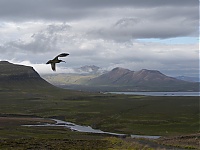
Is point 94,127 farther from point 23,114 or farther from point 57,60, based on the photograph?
point 57,60

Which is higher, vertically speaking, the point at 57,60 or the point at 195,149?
the point at 57,60

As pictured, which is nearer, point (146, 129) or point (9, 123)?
point (146, 129)

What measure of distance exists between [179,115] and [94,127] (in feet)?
141

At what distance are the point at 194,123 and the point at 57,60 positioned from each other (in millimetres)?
115717

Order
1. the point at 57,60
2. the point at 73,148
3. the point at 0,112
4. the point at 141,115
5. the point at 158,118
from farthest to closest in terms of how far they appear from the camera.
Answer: the point at 0,112 < the point at 141,115 < the point at 158,118 < the point at 73,148 < the point at 57,60

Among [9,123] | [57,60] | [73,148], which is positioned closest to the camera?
[57,60]

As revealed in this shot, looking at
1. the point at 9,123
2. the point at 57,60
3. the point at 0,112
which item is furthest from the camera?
the point at 0,112

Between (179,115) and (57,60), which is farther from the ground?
(57,60)

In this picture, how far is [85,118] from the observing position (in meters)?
143

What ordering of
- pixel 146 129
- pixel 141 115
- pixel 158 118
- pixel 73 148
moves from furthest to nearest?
pixel 141 115 → pixel 158 118 → pixel 146 129 → pixel 73 148

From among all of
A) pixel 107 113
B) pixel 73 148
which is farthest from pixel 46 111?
pixel 73 148

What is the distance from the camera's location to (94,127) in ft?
400

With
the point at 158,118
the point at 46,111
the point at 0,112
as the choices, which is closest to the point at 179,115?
the point at 158,118

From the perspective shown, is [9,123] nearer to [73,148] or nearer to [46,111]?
[46,111]
